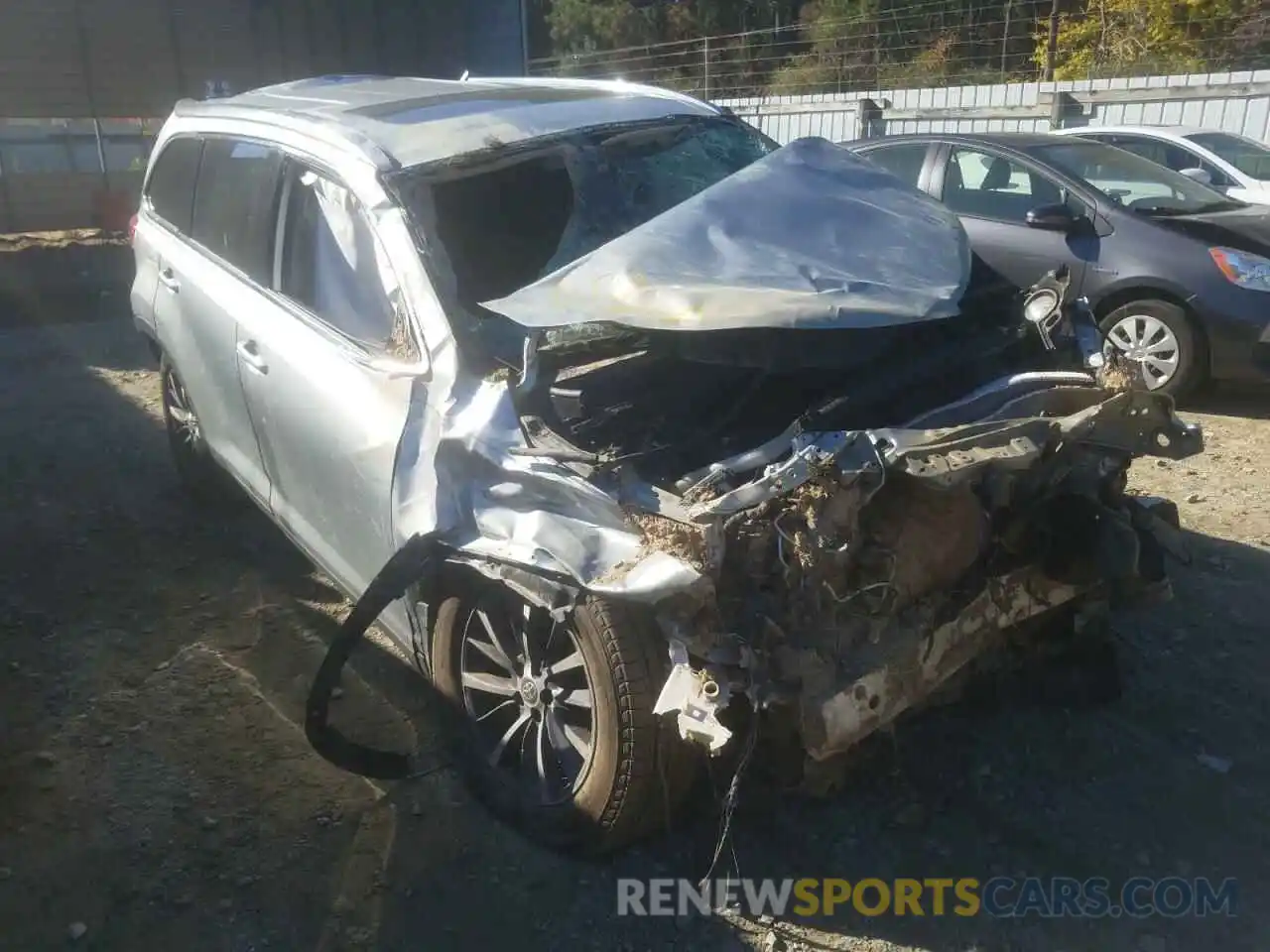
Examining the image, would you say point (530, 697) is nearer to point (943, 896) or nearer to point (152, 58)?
point (943, 896)

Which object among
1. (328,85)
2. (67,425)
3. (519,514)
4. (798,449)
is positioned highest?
(328,85)

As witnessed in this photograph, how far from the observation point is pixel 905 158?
7586mm

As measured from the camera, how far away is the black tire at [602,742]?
2520 mm

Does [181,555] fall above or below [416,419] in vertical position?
below

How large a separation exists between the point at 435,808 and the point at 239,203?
96.0 inches

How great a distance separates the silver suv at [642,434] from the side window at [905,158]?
399 centimetres

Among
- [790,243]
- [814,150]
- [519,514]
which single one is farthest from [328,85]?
[519,514]

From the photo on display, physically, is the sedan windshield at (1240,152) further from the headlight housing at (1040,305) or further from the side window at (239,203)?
the side window at (239,203)

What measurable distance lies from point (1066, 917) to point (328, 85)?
4.14 meters

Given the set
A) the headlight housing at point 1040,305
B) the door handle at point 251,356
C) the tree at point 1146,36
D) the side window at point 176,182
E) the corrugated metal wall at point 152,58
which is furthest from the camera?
the tree at point 1146,36

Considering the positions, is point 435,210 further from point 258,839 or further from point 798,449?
point 258,839

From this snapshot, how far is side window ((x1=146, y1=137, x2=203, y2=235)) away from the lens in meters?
4.55

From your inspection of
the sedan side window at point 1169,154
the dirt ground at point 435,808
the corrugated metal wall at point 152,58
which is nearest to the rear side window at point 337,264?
the dirt ground at point 435,808

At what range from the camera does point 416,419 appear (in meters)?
2.87
